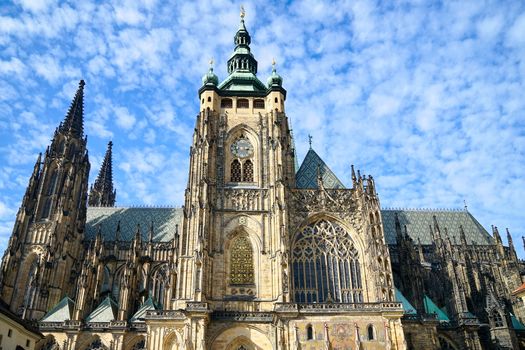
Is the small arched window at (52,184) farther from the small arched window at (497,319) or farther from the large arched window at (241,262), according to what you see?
the small arched window at (497,319)

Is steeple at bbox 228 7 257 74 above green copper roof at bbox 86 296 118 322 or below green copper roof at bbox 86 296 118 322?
above

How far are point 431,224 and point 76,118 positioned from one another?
44904 mm

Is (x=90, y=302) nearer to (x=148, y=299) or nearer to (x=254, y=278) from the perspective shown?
(x=148, y=299)

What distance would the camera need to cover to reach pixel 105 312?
3819cm

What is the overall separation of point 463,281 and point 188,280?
87.5 ft

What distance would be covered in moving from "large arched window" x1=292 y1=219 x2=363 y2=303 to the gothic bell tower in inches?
85.7

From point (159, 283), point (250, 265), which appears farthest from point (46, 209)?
point (250, 265)

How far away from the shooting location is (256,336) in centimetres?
3080

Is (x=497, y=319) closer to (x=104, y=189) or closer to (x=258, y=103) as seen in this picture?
(x=258, y=103)

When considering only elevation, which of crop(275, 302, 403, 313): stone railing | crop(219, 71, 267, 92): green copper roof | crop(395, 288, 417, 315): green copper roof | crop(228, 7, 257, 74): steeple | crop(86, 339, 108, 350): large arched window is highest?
crop(228, 7, 257, 74): steeple

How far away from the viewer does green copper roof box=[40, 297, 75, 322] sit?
124 feet

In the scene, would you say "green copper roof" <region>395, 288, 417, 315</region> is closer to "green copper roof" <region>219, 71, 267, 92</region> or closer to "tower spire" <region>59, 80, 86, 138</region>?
"green copper roof" <region>219, 71, 267, 92</region>

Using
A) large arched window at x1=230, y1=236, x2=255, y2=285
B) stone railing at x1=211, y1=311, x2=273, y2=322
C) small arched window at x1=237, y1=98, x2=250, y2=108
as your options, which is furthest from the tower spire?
stone railing at x1=211, y1=311, x2=273, y2=322

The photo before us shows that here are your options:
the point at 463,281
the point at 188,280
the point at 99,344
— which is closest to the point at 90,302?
the point at 99,344
